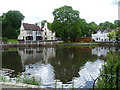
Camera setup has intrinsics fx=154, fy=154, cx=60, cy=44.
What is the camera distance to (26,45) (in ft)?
168

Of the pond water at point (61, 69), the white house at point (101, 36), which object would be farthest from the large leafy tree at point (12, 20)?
the pond water at point (61, 69)

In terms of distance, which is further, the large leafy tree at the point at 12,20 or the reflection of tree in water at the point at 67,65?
the large leafy tree at the point at 12,20

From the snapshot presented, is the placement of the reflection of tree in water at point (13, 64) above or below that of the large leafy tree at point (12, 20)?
below

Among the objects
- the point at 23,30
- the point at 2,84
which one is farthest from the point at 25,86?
the point at 23,30

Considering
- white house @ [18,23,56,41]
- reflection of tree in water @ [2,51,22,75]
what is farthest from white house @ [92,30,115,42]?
reflection of tree in water @ [2,51,22,75]

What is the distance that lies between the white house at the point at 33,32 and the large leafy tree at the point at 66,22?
13420mm

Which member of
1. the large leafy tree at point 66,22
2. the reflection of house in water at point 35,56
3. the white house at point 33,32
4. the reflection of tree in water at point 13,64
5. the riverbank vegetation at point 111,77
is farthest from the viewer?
the white house at point 33,32

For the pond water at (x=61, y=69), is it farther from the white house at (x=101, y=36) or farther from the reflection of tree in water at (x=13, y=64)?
the white house at (x=101, y=36)

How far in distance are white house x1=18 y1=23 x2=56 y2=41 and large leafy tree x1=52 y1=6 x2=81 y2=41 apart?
13.4 m

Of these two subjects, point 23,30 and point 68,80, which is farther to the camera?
point 23,30

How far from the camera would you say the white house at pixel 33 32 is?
64562 mm

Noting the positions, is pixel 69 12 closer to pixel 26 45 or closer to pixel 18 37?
pixel 26 45

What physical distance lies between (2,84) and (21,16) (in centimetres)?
7044

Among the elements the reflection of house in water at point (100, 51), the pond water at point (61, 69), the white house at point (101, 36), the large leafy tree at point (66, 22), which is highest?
the large leafy tree at point (66, 22)
